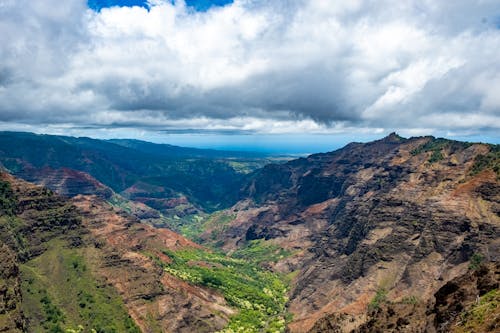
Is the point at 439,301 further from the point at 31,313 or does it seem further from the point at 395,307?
the point at 31,313

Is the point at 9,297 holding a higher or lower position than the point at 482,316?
lower

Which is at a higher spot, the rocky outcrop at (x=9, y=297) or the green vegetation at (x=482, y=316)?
the green vegetation at (x=482, y=316)

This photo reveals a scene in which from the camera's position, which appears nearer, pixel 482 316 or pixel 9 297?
pixel 482 316

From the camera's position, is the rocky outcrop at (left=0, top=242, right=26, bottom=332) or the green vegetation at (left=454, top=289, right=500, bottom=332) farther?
the rocky outcrop at (left=0, top=242, right=26, bottom=332)

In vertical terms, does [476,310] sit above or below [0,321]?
above

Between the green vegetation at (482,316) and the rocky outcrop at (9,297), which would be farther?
the rocky outcrop at (9,297)

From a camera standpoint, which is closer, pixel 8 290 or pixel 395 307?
pixel 395 307

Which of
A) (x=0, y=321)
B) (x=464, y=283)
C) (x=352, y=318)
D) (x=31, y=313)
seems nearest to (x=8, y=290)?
(x=0, y=321)

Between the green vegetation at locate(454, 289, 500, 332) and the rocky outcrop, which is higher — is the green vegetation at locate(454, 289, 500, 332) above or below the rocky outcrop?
above
